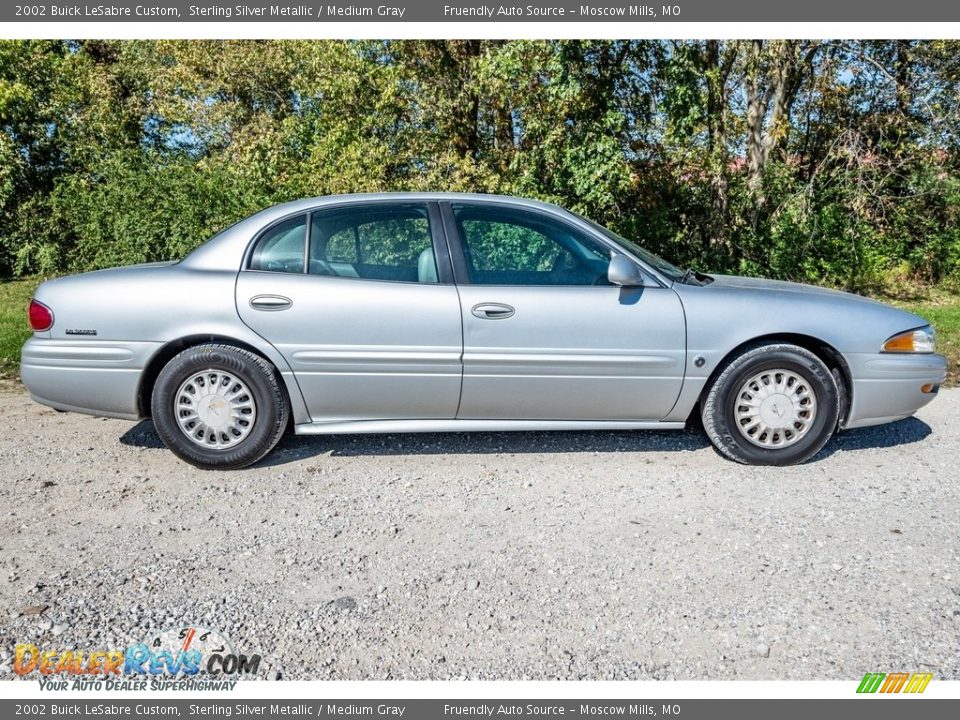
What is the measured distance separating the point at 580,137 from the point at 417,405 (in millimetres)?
5919

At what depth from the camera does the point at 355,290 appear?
14.9 ft

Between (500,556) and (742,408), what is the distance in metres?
1.98

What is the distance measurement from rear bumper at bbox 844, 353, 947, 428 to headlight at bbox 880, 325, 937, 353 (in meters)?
0.04

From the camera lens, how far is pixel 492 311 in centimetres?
453

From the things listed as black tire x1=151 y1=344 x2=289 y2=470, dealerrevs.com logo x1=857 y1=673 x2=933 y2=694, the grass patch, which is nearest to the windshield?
black tire x1=151 y1=344 x2=289 y2=470

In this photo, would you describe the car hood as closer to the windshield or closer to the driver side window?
the windshield

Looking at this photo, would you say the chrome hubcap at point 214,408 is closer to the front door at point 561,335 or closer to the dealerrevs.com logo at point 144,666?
the front door at point 561,335

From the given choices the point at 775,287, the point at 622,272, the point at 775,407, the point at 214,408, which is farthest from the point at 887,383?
the point at 214,408

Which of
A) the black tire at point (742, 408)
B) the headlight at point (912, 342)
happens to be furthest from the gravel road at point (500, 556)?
the headlight at point (912, 342)

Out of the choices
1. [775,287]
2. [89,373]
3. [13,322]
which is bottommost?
[13,322]

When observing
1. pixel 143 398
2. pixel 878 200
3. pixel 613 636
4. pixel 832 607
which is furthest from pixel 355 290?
pixel 878 200

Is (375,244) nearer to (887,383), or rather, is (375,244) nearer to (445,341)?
(445,341)

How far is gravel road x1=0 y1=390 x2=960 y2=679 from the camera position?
109 inches

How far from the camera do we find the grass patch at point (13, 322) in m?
7.34
